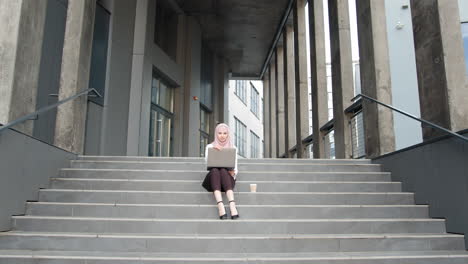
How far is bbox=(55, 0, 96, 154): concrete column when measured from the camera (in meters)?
7.04

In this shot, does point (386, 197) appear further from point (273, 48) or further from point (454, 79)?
point (273, 48)

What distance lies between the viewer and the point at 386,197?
202 inches

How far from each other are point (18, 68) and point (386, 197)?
5.25 metres

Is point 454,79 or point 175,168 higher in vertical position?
point 454,79

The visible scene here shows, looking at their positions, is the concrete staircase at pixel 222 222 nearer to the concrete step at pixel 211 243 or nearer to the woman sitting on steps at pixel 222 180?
the concrete step at pixel 211 243

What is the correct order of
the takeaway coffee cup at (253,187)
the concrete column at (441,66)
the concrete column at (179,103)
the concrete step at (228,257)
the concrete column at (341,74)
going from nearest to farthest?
1. the concrete step at (228,257)
2. the concrete column at (441,66)
3. the takeaway coffee cup at (253,187)
4. the concrete column at (341,74)
5. the concrete column at (179,103)

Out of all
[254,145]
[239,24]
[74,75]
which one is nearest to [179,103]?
[239,24]

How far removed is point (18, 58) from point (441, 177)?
18.6 feet

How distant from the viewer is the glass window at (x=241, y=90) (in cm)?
3032

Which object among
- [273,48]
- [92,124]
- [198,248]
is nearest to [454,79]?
[198,248]

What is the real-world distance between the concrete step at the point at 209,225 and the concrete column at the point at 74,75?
114 inches

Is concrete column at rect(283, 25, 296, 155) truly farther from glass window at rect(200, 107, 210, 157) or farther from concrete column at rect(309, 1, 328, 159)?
concrete column at rect(309, 1, 328, 159)

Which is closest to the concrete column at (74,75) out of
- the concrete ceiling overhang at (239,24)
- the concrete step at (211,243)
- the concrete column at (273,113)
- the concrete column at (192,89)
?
the concrete step at (211,243)

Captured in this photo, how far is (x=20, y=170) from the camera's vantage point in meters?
4.63
